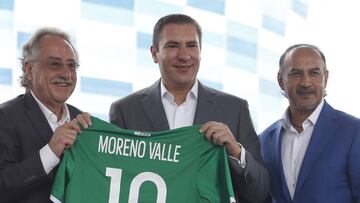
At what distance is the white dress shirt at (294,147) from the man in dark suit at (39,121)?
2.81 ft

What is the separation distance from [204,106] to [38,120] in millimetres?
666

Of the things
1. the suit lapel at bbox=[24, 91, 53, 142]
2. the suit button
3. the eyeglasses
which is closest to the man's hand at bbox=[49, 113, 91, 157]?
the suit lapel at bbox=[24, 91, 53, 142]

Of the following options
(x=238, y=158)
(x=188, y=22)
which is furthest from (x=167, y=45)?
(x=238, y=158)

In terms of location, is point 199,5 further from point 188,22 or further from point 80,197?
point 80,197

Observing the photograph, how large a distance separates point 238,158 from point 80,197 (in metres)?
0.61

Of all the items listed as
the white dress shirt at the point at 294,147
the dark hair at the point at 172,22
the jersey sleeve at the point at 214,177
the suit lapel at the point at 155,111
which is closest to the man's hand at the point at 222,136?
the jersey sleeve at the point at 214,177

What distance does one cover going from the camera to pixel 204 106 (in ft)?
7.28

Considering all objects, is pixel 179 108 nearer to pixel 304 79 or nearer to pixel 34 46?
pixel 304 79

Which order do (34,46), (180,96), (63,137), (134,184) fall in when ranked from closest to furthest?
(63,137) → (134,184) → (34,46) → (180,96)

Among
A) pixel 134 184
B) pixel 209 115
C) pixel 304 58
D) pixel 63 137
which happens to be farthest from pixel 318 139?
pixel 63 137

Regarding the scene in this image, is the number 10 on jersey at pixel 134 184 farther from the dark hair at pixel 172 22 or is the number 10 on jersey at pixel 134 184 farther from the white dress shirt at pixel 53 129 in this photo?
the dark hair at pixel 172 22

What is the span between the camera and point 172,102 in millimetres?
2281

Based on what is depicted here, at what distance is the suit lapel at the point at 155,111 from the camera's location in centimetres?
221

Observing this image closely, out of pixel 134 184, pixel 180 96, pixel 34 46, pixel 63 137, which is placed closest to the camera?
pixel 63 137
